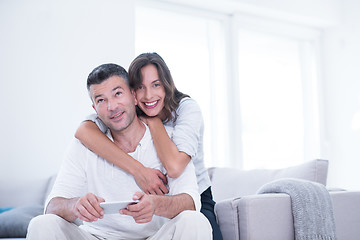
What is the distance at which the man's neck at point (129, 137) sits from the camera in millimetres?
1822

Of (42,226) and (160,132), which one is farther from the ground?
(160,132)

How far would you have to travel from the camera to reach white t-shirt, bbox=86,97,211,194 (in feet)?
5.81

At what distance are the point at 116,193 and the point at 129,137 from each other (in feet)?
0.86

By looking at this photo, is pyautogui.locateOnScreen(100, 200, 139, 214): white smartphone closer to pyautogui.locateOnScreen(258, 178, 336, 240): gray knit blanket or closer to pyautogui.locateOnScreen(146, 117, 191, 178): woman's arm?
pyautogui.locateOnScreen(146, 117, 191, 178): woman's arm

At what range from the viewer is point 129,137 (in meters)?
1.83

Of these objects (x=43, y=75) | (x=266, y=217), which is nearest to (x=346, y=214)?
(x=266, y=217)

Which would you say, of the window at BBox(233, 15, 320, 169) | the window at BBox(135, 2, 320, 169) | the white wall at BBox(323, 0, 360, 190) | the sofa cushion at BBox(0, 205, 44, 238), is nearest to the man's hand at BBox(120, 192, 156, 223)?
the sofa cushion at BBox(0, 205, 44, 238)

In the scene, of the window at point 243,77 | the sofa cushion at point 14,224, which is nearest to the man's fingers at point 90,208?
the sofa cushion at point 14,224

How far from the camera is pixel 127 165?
5.45ft

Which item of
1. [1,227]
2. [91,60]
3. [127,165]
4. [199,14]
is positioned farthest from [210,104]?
[127,165]

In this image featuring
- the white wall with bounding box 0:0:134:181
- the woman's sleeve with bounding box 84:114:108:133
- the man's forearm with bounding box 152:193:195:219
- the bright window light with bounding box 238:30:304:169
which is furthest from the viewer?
the bright window light with bounding box 238:30:304:169

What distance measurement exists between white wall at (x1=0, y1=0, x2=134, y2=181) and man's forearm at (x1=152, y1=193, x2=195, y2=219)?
2097 mm

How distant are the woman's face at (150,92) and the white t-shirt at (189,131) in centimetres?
10

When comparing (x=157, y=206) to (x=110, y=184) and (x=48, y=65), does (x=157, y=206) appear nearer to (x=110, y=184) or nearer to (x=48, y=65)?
(x=110, y=184)
